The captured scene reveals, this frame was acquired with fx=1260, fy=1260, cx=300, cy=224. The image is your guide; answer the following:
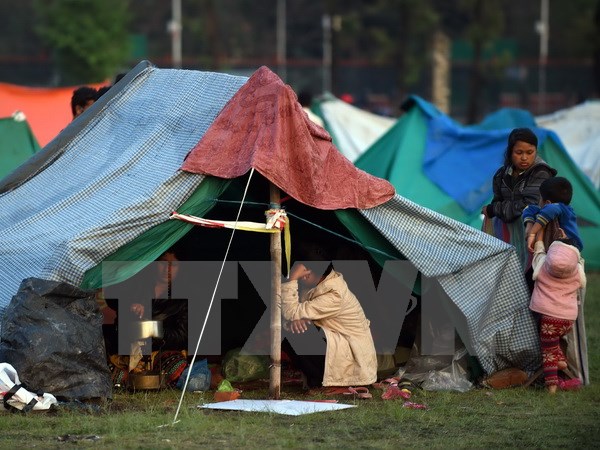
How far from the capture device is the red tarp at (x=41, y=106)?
16.1 metres

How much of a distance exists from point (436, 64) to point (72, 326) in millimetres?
34125

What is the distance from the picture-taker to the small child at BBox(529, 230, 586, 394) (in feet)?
26.2

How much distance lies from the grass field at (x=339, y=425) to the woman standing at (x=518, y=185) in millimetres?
1282

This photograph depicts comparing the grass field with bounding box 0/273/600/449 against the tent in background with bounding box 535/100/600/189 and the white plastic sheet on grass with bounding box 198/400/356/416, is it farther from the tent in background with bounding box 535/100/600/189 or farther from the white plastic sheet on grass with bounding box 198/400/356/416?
the tent in background with bounding box 535/100/600/189

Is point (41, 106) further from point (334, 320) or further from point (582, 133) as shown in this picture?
point (334, 320)

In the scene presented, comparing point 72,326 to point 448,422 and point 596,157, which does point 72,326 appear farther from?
point 596,157

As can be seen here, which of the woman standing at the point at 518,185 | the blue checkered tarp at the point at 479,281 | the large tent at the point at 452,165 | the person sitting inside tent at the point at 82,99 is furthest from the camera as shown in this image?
the large tent at the point at 452,165

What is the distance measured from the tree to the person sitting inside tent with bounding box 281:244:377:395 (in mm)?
31702

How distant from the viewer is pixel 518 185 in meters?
8.83

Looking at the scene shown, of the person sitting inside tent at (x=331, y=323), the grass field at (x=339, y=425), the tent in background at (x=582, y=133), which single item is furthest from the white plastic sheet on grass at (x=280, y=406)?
the tent in background at (x=582, y=133)

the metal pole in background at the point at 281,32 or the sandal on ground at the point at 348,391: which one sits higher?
the metal pole in background at the point at 281,32

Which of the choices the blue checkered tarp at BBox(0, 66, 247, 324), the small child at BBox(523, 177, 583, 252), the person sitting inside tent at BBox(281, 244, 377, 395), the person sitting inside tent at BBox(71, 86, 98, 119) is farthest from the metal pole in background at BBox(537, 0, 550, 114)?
the person sitting inside tent at BBox(281, 244, 377, 395)

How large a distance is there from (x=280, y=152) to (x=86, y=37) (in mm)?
32861

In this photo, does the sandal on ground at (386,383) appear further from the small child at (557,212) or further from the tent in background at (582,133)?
the tent in background at (582,133)
